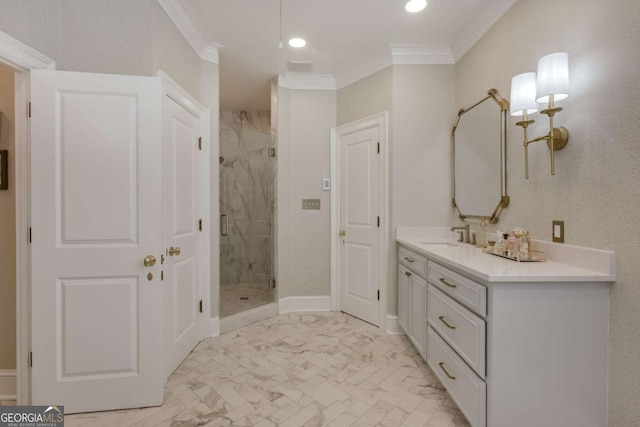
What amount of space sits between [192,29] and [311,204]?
1983 millimetres

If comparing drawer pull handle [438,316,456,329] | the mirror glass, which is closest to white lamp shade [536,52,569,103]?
the mirror glass

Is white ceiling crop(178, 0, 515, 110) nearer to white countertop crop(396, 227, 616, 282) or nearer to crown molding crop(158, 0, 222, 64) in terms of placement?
crown molding crop(158, 0, 222, 64)

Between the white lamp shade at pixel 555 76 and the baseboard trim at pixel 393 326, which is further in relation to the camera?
the baseboard trim at pixel 393 326

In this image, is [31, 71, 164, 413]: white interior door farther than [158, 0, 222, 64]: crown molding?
No

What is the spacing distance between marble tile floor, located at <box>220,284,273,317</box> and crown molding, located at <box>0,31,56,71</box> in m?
2.38

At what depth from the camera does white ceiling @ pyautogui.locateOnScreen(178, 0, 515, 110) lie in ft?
7.35

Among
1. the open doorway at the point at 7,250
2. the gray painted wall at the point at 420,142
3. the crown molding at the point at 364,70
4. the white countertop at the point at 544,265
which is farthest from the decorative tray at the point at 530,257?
the open doorway at the point at 7,250

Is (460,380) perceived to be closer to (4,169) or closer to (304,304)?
(304,304)

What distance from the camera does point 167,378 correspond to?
6.86 ft

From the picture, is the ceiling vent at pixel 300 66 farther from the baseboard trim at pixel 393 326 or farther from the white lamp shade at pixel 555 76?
the baseboard trim at pixel 393 326

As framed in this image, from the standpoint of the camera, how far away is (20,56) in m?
1.57

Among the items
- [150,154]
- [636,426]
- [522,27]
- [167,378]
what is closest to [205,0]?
[150,154]

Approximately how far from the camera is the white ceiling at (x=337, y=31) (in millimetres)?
2240

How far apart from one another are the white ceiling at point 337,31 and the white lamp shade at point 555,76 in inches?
35.5
